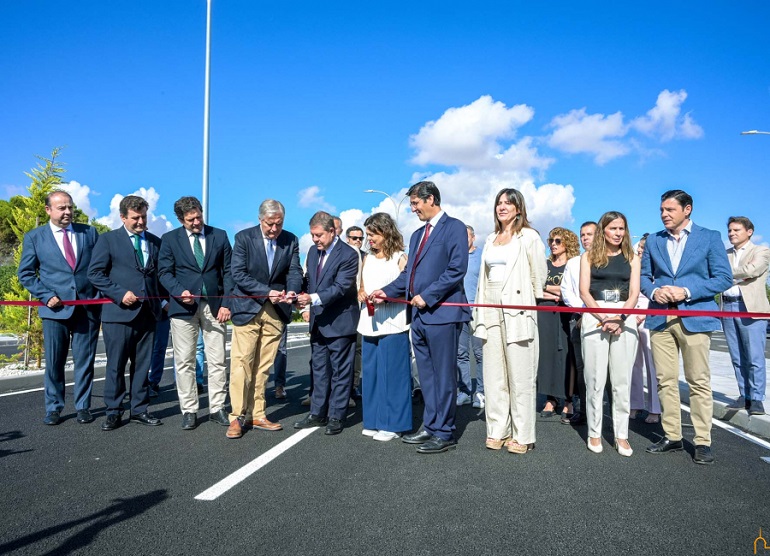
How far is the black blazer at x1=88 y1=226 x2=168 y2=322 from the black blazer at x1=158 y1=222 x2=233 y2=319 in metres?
0.21

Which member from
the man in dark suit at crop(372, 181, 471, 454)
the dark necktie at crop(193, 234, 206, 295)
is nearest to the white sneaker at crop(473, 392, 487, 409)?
the man in dark suit at crop(372, 181, 471, 454)

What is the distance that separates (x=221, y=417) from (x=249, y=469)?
1754 millimetres

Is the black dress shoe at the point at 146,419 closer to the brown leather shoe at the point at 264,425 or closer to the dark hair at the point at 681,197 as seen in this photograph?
the brown leather shoe at the point at 264,425

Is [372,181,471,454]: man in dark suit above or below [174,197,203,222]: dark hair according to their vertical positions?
below

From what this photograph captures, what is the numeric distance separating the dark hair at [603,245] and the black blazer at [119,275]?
14.7 feet

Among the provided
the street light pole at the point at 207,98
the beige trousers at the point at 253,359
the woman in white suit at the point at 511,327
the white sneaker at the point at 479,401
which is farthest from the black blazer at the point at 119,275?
the street light pole at the point at 207,98

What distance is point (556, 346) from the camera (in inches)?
243

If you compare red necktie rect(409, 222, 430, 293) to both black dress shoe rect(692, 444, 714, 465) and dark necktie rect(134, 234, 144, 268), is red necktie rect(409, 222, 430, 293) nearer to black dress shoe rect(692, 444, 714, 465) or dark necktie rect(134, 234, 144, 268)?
black dress shoe rect(692, 444, 714, 465)

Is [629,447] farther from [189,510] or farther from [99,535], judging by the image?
[99,535]

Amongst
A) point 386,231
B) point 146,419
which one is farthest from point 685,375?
point 146,419

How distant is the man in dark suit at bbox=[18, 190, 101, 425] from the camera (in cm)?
557

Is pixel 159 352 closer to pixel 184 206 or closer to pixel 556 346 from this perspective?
pixel 184 206

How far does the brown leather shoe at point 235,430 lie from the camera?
5.00 metres

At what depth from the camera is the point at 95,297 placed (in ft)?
19.4
